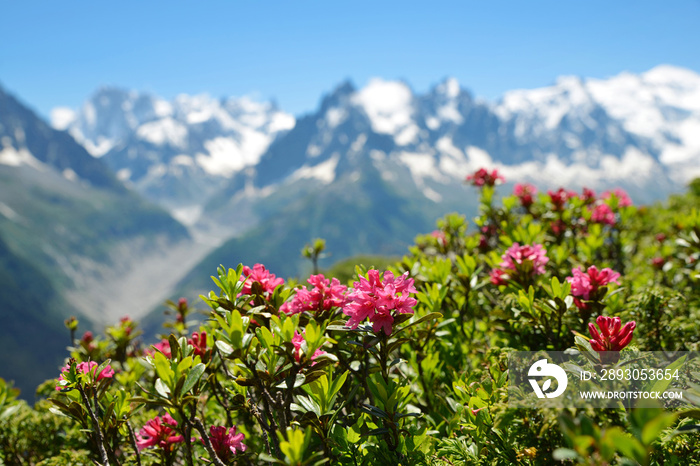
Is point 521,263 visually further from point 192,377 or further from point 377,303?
point 192,377

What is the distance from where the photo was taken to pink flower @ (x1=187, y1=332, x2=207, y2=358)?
10.1 ft

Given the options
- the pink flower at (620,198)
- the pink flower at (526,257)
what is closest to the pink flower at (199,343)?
the pink flower at (526,257)

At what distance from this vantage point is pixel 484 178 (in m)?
6.84

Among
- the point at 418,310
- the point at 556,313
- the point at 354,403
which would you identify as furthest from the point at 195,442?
the point at 556,313

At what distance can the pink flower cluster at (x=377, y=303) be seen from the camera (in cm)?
242

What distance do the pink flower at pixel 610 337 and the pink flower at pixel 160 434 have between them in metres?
2.96

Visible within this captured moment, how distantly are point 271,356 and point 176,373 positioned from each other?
54 centimetres

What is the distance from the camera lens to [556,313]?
9.95ft

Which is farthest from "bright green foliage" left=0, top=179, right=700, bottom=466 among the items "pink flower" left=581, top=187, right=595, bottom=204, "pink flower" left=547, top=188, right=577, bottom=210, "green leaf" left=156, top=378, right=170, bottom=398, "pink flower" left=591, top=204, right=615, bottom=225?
"pink flower" left=581, top=187, right=595, bottom=204

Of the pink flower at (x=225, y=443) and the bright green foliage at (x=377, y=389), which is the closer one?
the bright green foliage at (x=377, y=389)

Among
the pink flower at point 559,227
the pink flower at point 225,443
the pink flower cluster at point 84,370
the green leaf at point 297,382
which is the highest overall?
the pink flower at point 559,227

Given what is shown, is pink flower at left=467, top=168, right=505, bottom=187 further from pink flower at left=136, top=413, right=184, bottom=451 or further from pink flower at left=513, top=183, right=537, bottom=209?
pink flower at left=136, top=413, right=184, bottom=451

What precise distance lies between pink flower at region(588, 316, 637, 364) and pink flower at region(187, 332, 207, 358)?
8.95ft

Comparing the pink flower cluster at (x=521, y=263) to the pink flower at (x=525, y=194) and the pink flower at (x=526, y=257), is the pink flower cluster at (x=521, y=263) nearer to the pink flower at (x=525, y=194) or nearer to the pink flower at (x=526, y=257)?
the pink flower at (x=526, y=257)
